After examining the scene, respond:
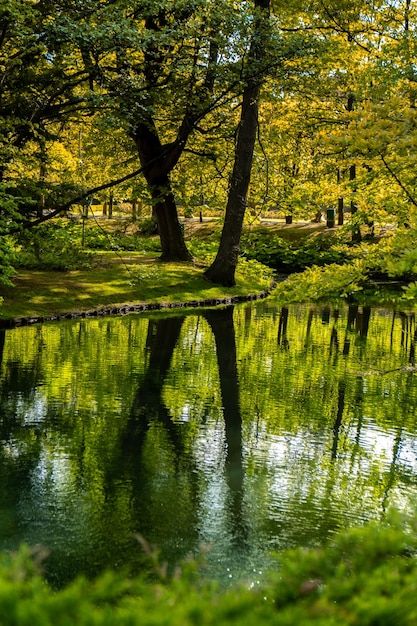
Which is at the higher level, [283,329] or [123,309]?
[123,309]

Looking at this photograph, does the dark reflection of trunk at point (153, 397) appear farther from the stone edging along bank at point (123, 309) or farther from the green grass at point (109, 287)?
the stone edging along bank at point (123, 309)

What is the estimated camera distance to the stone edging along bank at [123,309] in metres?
15.4

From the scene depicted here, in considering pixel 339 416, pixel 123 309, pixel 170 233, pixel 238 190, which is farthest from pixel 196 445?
pixel 170 233

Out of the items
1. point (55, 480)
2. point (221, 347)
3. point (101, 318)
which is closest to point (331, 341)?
point (221, 347)

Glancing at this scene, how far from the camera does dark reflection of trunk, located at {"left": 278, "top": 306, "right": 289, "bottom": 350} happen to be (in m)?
14.6

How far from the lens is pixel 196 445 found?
25.5ft

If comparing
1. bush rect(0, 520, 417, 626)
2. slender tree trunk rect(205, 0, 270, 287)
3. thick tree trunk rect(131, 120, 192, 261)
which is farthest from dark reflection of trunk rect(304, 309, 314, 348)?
bush rect(0, 520, 417, 626)

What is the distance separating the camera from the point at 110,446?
7.57m

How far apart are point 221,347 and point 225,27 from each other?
22.2 ft

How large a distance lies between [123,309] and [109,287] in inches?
58.2

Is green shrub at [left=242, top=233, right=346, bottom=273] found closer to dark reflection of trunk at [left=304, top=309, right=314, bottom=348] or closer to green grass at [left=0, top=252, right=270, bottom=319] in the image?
green grass at [left=0, top=252, right=270, bottom=319]

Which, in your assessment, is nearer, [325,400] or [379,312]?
[325,400]

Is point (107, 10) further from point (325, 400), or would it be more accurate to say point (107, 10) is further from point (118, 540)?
point (118, 540)

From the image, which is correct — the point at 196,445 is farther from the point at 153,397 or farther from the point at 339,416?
the point at 339,416
